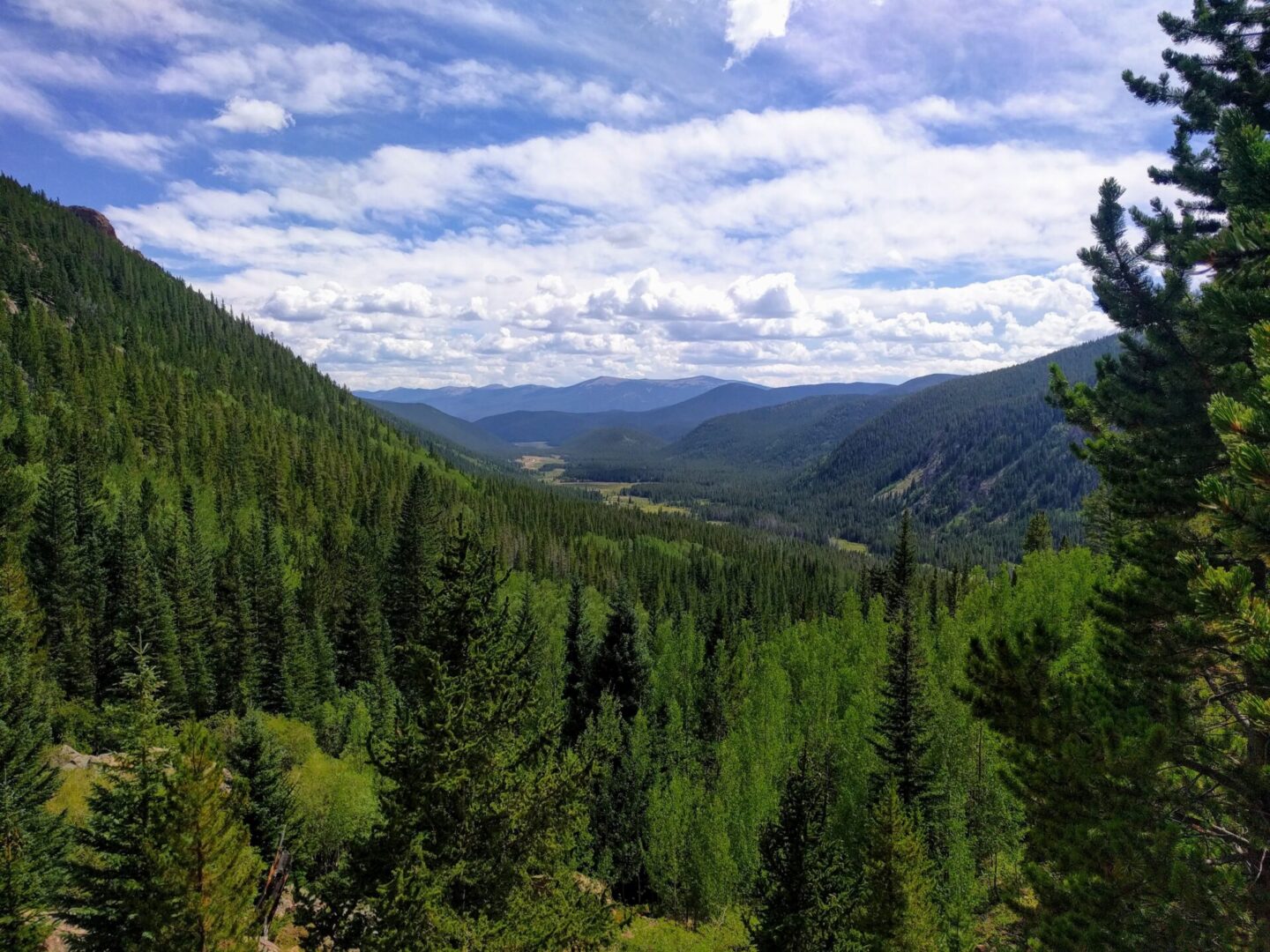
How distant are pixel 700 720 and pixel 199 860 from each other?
52.4 meters

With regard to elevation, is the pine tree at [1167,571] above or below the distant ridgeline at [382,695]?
above

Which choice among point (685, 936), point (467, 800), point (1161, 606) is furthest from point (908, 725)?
point (467, 800)

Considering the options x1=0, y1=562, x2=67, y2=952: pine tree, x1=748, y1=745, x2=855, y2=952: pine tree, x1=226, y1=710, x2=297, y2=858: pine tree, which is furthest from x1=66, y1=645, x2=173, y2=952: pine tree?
x1=748, y1=745, x2=855, y2=952: pine tree

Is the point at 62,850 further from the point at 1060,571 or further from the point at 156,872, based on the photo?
the point at 1060,571

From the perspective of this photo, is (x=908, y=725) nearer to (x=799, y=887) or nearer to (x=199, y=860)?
(x=799, y=887)

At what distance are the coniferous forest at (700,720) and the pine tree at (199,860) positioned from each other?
0.06m

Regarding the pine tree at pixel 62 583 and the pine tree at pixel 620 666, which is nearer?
the pine tree at pixel 620 666

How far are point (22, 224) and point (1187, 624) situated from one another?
240146 mm

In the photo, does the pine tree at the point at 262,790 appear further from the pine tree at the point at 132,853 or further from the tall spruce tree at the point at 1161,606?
the tall spruce tree at the point at 1161,606

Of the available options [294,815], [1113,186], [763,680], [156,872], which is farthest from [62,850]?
[763,680]

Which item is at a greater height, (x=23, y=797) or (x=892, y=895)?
(x=23, y=797)

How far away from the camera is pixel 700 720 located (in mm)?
61625

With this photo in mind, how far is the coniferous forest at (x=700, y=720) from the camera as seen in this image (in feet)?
32.2

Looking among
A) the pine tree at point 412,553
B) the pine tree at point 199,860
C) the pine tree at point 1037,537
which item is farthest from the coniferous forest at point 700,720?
the pine tree at point 1037,537
